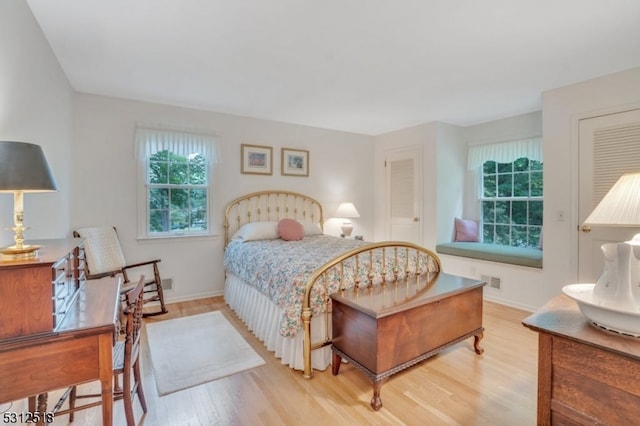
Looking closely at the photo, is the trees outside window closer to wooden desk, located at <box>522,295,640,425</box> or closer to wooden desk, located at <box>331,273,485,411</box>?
wooden desk, located at <box>331,273,485,411</box>

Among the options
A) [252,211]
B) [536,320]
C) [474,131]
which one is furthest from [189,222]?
[474,131]

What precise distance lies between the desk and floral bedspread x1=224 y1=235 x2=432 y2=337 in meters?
1.20

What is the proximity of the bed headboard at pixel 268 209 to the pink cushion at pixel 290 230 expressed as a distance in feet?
1.69

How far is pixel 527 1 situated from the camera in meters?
Answer: 1.88

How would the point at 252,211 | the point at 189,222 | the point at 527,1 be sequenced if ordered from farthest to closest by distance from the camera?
1. the point at 252,211
2. the point at 189,222
3. the point at 527,1

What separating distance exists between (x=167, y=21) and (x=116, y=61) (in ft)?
3.02

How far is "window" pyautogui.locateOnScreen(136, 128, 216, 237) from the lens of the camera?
3.70 m

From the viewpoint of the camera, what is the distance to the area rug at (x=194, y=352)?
2.24 metres

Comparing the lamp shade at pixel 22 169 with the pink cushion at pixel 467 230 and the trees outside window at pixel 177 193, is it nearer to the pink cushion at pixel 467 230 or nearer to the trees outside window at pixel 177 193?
Result: the trees outside window at pixel 177 193

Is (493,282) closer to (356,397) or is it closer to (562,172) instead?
(562,172)

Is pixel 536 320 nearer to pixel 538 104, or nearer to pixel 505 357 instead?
pixel 505 357

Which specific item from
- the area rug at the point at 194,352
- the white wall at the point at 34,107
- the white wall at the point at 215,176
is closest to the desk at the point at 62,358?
the white wall at the point at 34,107

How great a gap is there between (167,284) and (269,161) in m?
2.09

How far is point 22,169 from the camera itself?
3.80 ft
